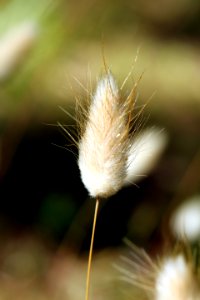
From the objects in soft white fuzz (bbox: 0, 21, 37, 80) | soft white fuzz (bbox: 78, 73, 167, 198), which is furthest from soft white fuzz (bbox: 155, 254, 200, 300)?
soft white fuzz (bbox: 0, 21, 37, 80)

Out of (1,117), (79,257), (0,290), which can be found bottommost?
(0,290)

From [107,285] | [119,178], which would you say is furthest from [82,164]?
[107,285]

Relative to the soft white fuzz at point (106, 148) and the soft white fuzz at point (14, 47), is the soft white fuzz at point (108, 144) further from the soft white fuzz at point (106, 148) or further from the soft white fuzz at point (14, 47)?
the soft white fuzz at point (14, 47)

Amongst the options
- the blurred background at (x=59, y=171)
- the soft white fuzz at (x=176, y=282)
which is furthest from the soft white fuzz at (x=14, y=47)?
the soft white fuzz at (x=176, y=282)

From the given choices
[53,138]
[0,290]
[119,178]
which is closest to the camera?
[119,178]

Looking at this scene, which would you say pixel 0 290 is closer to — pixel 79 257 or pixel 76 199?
pixel 79 257

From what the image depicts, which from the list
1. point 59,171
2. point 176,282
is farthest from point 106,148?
point 59,171

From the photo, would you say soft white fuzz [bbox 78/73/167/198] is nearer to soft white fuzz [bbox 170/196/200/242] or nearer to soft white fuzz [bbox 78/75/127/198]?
soft white fuzz [bbox 78/75/127/198]
